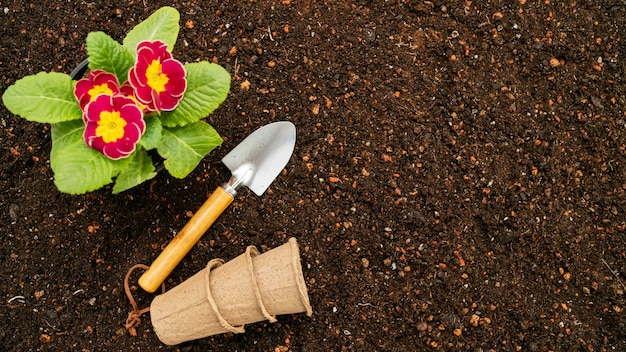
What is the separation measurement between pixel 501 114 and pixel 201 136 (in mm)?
893

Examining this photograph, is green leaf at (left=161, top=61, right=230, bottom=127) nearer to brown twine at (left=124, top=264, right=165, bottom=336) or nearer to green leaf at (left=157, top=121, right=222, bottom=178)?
green leaf at (left=157, top=121, right=222, bottom=178)

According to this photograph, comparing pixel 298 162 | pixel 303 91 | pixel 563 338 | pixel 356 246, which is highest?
pixel 303 91

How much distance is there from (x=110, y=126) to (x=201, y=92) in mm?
224

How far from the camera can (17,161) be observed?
1.71 metres

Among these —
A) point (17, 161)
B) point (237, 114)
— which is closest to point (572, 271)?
point (237, 114)

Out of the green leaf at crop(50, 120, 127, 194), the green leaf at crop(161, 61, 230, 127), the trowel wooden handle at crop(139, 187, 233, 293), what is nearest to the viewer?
the green leaf at crop(50, 120, 127, 194)

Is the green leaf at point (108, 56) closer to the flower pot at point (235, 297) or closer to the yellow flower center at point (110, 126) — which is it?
the yellow flower center at point (110, 126)

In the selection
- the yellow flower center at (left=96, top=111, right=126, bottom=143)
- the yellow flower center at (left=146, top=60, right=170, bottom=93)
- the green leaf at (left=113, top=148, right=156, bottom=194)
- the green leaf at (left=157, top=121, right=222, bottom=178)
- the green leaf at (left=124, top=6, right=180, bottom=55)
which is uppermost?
the green leaf at (left=124, top=6, right=180, bottom=55)

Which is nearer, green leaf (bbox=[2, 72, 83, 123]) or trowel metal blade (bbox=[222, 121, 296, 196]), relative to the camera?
green leaf (bbox=[2, 72, 83, 123])

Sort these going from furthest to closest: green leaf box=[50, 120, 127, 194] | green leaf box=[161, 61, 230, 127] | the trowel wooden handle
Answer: the trowel wooden handle
green leaf box=[161, 61, 230, 127]
green leaf box=[50, 120, 127, 194]

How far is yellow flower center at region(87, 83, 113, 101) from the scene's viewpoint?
4.44 feet

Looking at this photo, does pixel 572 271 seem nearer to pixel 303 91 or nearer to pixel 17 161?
pixel 303 91

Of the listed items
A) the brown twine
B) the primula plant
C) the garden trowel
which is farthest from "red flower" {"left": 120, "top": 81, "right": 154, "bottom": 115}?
the brown twine

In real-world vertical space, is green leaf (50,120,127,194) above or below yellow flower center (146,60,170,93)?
below
